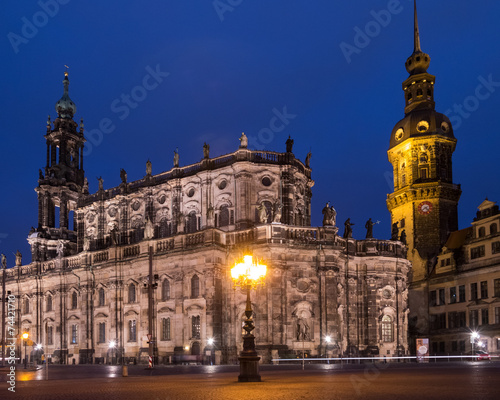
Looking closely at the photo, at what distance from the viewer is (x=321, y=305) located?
53.7 m

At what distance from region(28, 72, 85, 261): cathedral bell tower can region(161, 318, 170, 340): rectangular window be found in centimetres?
2533

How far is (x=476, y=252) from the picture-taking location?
223 ft

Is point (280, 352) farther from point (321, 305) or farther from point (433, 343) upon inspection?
point (433, 343)

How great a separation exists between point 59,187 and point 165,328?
29388 millimetres

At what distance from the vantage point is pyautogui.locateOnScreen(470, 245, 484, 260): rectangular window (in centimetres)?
6706

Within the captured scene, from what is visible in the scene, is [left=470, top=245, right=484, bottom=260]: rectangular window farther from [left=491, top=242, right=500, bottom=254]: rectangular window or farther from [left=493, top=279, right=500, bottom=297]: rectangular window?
[left=493, top=279, right=500, bottom=297]: rectangular window

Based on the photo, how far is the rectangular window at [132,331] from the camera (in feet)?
195

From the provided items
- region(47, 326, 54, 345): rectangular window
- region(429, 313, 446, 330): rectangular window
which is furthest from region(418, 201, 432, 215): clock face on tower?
region(47, 326, 54, 345): rectangular window

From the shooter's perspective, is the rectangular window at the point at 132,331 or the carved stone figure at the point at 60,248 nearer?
the rectangular window at the point at 132,331

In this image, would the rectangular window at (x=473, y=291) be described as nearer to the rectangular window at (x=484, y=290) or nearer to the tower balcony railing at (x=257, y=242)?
the rectangular window at (x=484, y=290)

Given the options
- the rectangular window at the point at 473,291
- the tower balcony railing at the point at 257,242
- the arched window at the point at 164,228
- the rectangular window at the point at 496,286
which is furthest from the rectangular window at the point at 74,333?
the rectangular window at the point at 496,286

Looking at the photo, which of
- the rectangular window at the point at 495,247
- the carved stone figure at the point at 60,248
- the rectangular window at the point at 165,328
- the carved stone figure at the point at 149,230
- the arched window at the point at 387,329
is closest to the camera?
the rectangular window at the point at 165,328

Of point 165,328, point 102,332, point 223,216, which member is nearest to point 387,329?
point 223,216

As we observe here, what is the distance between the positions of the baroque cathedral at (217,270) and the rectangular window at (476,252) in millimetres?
1414
